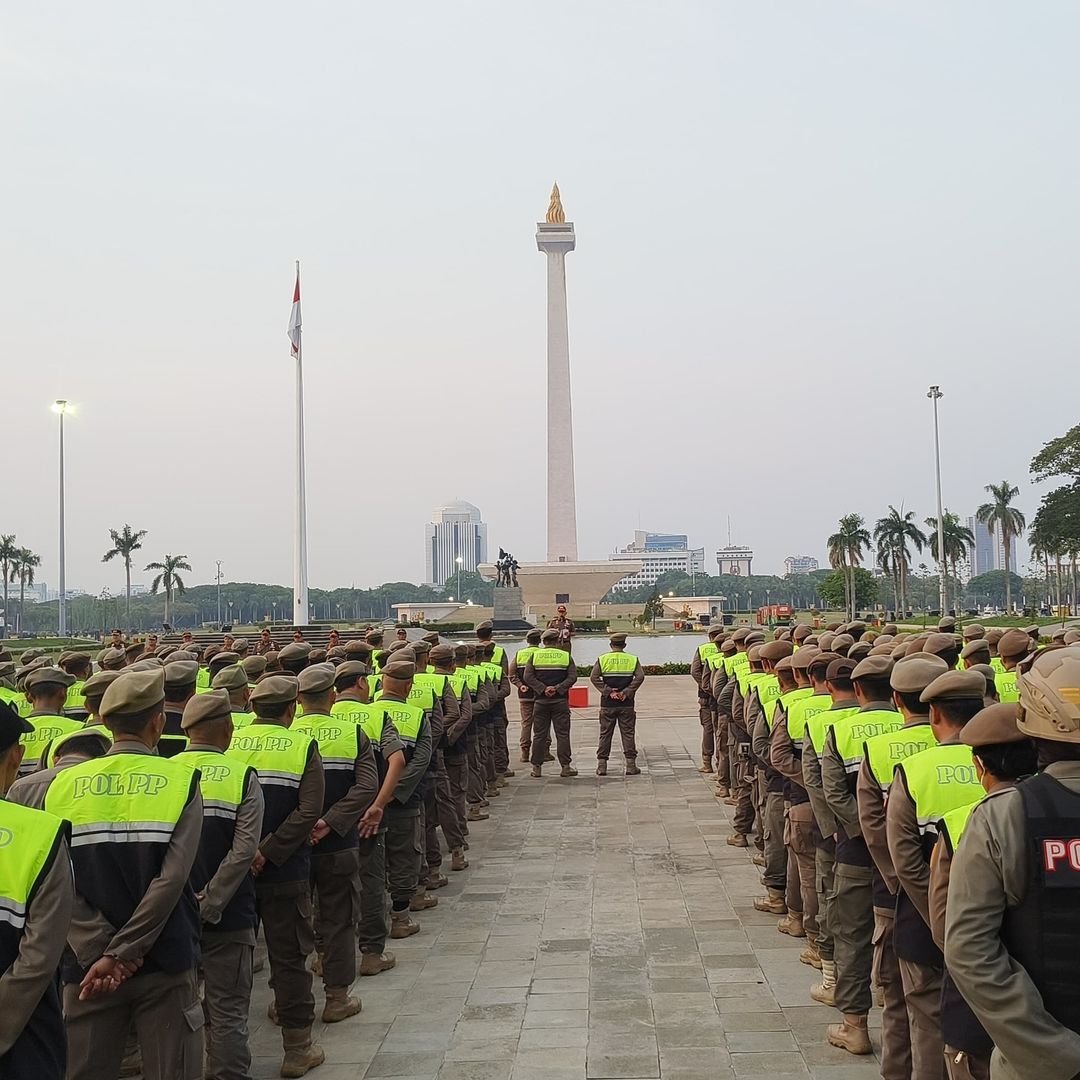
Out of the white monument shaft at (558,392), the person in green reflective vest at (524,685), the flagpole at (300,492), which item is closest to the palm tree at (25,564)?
the white monument shaft at (558,392)

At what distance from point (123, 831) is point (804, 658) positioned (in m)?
4.15

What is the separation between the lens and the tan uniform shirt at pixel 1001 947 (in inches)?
92.7

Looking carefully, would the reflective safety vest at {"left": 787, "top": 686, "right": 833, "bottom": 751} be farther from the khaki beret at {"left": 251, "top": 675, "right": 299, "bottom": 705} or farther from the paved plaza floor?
the khaki beret at {"left": 251, "top": 675, "right": 299, "bottom": 705}

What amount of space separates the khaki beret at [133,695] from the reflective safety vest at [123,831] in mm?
176

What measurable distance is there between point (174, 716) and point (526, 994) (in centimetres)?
275

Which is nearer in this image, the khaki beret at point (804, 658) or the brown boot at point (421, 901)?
the khaki beret at point (804, 658)

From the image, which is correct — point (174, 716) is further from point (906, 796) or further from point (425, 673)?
point (906, 796)

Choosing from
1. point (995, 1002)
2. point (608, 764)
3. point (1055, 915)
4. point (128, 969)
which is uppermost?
point (1055, 915)

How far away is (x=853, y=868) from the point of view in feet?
16.5

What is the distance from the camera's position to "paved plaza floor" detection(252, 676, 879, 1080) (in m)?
4.91

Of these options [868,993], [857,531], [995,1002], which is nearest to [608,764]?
[868,993]

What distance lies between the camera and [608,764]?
1448 cm

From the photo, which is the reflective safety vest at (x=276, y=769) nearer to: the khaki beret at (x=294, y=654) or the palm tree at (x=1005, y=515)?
the khaki beret at (x=294, y=654)

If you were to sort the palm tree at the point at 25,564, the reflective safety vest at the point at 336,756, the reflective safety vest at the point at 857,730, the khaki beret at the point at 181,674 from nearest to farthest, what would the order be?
the reflective safety vest at the point at 857,730 < the khaki beret at the point at 181,674 < the reflective safety vest at the point at 336,756 < the palm tree at the point at 25,564
